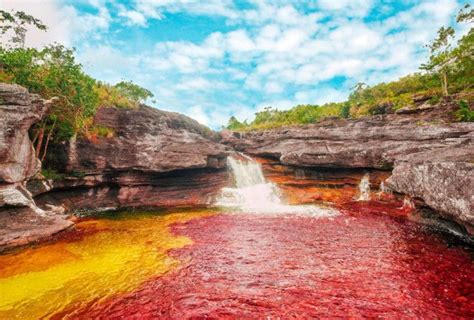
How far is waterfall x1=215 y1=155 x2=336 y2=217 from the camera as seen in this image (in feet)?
74.7

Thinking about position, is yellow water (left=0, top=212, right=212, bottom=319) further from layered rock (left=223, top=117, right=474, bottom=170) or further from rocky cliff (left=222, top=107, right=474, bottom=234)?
layered rock (left=223, top=117, right=474, bottom=170)

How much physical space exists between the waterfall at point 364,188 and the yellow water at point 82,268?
1901cm

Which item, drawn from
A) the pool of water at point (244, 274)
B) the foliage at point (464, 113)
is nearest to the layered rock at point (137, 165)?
the pool of water at point (244, 274)

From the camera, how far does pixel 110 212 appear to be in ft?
78.1

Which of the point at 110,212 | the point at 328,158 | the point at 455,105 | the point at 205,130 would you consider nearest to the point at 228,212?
the point at 110,212

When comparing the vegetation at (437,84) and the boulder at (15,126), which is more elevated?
the vegetation at (437,84)

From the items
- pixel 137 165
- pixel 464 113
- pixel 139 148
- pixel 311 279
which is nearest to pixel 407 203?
pixel 464 113

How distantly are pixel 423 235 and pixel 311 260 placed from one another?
7765 millimetres

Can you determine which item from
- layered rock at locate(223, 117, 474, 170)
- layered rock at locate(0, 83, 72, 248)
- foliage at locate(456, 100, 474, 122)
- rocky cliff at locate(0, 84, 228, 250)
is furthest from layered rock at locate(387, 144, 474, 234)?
layered rock at locate(0, 83, 72, 248)

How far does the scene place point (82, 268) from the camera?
37.1 ft

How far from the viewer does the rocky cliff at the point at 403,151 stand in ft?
38.2

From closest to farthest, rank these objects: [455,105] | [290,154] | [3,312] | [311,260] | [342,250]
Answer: [3,312] → [311,260] → [342,250] → [455,105] → [290,154]

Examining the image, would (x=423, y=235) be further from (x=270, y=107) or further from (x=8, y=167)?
(x=270, y=107)

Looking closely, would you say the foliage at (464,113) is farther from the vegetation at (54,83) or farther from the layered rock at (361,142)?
the vegetation at (54,83)
